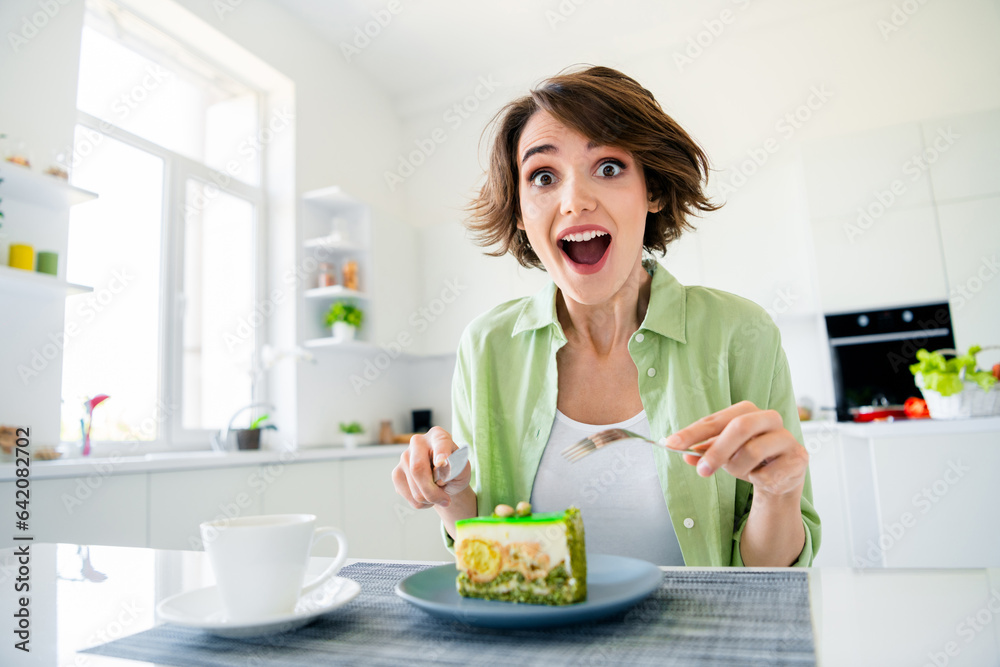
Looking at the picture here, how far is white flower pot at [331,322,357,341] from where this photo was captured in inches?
149

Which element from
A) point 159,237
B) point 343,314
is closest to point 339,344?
point 343,314

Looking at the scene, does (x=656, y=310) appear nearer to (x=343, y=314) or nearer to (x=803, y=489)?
(x=803, y=489)

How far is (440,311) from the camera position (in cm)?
455

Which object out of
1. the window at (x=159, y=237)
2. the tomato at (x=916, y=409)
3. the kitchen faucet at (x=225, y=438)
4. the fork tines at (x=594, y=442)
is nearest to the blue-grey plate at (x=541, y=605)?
the fork tines at (x=594, y=442)

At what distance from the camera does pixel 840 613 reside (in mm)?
529

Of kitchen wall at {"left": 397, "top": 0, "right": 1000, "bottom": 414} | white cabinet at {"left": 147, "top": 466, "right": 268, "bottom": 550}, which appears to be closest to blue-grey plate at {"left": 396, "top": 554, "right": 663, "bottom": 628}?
white cabinet at {"left": 147, "top": 466, "right": 268, "bottom": 550}

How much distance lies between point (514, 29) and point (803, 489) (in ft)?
12.6

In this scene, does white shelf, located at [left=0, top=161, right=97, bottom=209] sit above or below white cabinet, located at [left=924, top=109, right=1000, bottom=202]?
below

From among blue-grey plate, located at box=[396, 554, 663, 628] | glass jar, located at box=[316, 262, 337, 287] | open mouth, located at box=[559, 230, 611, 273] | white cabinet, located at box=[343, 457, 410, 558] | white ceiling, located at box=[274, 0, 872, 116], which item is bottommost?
white cabinet, located at box=[343, 457, 410, 558]

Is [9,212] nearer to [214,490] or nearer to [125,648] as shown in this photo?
[214,490]

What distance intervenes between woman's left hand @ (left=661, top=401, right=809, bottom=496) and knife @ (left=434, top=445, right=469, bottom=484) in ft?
0.96

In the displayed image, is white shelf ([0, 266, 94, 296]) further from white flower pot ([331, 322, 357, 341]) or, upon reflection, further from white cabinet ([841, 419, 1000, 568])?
white cabinet ([841, 419, 1000, 568])

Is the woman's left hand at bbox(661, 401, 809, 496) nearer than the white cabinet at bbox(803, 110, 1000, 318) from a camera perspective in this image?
Yes

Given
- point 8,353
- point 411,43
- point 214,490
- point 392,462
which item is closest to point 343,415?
point 392,462
